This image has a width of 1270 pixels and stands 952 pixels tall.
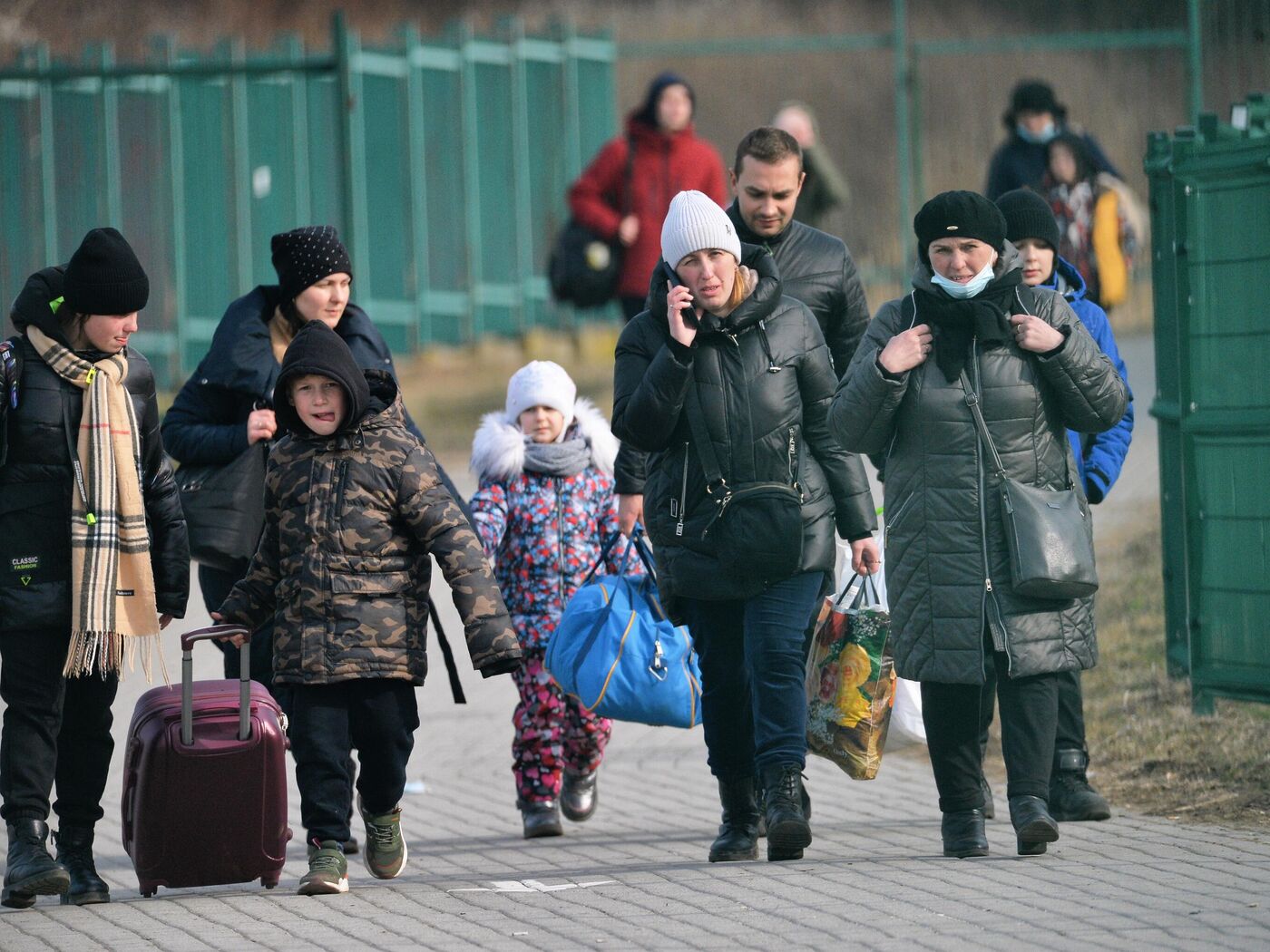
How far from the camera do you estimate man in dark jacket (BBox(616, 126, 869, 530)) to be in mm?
6945

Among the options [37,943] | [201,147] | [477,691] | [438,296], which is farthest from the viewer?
[438,296]

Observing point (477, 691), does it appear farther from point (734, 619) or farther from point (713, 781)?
point (734, 619)

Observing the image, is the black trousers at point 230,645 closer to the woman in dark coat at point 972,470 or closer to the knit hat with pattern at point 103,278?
Answer: the knit hat with pattern at point 103,278

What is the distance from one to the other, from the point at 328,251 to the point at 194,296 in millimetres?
6926

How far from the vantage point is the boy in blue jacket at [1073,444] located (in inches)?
276

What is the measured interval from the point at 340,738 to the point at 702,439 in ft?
4.19

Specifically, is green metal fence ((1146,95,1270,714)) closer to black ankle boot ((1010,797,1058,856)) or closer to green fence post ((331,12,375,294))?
black ankle boot ((1010,797,1058,856))

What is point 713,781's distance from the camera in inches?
324

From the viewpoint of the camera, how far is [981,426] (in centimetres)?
622

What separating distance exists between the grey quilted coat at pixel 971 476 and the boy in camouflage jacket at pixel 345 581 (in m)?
1.08

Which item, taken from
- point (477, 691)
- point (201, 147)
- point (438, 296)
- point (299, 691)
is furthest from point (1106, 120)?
point (299, 691)

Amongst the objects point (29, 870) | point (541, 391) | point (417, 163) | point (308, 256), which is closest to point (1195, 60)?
point (417, 163)

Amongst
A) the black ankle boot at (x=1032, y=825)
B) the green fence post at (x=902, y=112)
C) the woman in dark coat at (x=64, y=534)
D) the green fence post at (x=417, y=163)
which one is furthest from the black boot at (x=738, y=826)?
the green fence post at (x=902, y=112)

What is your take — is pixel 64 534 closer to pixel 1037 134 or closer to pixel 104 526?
pixel 104 526
